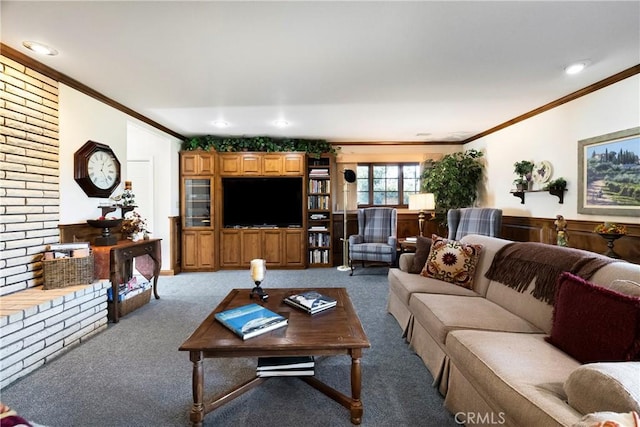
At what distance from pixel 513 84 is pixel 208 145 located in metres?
4.32

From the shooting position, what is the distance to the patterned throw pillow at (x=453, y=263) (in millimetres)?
2465

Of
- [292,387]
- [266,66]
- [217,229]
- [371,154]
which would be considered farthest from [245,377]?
[371,154]

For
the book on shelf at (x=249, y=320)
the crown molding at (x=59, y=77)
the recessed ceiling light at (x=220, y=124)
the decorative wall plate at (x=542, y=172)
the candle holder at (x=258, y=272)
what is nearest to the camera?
the book on shelf at (x=249, y=320)

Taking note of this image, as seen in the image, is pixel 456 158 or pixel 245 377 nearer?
pixel 245 377

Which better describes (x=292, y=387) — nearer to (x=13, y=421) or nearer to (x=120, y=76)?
(x=13, y=421)

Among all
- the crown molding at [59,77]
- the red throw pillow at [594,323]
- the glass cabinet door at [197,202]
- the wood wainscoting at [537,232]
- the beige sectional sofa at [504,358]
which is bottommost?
the beige sectional sofa at [504,358]

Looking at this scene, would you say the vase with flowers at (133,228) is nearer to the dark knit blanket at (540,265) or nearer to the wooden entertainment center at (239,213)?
the wooden entertainment center at (239,213)

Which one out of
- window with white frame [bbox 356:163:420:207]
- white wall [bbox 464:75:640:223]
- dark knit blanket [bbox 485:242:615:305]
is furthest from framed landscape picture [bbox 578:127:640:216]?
window with white frame [bbox 356:163:420:207]

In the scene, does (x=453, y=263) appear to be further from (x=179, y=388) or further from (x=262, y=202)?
(x=262, y=202)

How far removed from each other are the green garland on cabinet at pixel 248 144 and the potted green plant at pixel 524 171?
9.73ft

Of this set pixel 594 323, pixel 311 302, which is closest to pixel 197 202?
pixel 311 302

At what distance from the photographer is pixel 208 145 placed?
4895mm

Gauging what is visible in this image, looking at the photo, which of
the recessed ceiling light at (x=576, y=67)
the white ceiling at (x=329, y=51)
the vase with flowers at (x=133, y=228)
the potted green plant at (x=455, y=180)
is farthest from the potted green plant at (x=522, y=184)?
the vase with flowers at (x=133, y=228)

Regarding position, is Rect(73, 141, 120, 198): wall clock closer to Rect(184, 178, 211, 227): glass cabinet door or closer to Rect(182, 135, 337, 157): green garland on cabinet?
Rect(184, 178, 211, 227): glass cabinet door
